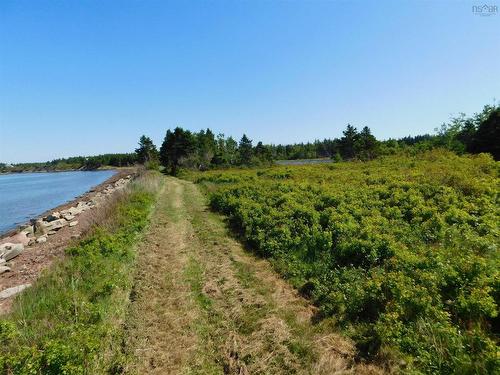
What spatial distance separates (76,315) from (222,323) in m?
3.00

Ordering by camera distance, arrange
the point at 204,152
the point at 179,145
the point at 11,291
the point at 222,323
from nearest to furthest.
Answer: the point at 222,323 → the point at 11,291 → the point at 179,145 → the point at 204,152

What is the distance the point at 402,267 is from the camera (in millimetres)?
6613

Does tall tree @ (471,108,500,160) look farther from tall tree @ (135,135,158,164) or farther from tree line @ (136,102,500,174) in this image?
tall tree @ (135,135,158,164)

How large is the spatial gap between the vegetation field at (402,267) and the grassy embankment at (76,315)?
14.4ft

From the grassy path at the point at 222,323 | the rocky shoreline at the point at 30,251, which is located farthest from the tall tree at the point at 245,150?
the grassy path at the point at 222,323

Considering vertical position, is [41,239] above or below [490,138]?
below

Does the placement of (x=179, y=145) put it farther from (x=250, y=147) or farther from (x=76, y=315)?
(x=76, y=315)

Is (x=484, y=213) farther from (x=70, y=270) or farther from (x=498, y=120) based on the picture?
(x=498, y=120)

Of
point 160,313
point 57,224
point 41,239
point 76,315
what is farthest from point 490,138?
point 41,239

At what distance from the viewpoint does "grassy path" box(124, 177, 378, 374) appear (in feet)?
16.8

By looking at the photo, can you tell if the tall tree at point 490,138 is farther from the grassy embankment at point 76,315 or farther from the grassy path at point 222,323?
Result: the grassy embankment at point 76,315

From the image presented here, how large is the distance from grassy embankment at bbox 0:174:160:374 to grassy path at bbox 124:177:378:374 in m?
0.41

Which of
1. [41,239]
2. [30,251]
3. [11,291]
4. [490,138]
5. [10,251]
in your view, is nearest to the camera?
[11,291]

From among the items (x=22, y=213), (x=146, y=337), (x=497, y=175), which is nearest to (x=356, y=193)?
(x=497, y=175)
